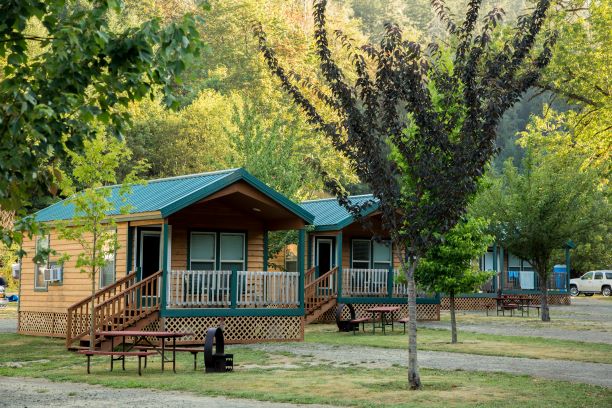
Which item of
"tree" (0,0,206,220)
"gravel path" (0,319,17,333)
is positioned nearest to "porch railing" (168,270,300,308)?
"gravel path" (0,319,17,333)

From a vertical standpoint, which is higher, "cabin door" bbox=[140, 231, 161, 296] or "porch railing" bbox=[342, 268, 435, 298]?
"cabin door" bbox=[140, 231, 161, 296]

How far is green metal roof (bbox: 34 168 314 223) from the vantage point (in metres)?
23.8

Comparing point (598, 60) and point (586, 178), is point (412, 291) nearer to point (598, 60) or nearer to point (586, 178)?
point (598, 60)

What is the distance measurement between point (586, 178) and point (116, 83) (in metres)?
27.9

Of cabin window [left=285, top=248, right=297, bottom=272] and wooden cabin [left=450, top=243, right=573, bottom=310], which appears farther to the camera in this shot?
wooden cabin [left=450, top=243, right=573, bottom=310]

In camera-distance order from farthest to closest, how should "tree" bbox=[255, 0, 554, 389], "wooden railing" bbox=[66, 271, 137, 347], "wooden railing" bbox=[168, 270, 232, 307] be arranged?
"wooden railing" bbox=[168, 270, 232, 307]
"wooden railing" bbox=[66, 271, 137, 347]
"tree" bbox=[255, 0, 554, 389]

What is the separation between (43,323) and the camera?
29.0m

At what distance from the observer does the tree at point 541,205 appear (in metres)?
33.6

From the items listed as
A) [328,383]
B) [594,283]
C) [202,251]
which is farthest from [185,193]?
[594,283]

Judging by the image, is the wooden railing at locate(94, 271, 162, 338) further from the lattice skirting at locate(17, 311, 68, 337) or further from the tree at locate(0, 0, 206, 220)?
the tree at locate(0, 0, 206, 220)

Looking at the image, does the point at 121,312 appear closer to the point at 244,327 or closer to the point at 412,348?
the point at 244,327

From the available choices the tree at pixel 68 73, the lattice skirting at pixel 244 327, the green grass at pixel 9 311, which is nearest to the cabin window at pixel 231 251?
the lattice skirting at pixel 244 327

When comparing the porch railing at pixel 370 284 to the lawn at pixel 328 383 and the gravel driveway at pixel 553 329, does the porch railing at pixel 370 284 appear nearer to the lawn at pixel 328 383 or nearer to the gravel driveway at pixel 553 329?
the gravel driveway at pixel 553 329

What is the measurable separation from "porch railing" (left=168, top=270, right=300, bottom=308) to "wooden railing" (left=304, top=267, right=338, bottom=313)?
514 centimetres
